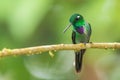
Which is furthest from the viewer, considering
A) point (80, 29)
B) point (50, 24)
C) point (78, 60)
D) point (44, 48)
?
point (50, 24)

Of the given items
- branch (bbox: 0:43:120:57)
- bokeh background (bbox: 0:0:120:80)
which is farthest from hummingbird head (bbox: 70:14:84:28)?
bokeh background (bbox: 0:0:120:80)

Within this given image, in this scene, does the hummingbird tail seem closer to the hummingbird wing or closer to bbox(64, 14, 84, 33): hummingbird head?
the hummingbird wing

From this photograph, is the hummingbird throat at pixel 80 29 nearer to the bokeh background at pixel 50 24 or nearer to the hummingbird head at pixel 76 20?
the hummingbird head at pixel 76 20

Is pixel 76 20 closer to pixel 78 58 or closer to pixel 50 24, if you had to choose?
pixel 78 58

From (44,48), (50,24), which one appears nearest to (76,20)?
(44,48)

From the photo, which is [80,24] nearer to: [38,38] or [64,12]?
[64,12]

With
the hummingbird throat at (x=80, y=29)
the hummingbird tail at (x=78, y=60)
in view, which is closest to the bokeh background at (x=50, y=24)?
the hummingbird tail at (x=78, y=60)

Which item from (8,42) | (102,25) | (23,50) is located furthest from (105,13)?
(23,50)

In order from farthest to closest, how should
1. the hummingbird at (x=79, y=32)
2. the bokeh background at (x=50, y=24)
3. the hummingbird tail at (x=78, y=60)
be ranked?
the bokeh background at (x=50, y=24)
the hummingbird tail at (x=78, y=60)
the hummingbird at (x=79, y=32)

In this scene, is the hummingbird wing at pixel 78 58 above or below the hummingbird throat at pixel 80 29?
below
